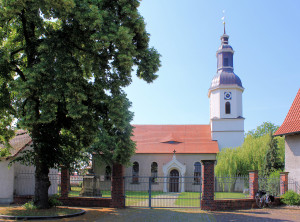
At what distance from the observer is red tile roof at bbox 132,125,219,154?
38.9 metres

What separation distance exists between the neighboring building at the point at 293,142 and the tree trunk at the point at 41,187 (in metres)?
13.8

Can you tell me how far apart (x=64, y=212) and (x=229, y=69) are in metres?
30.5

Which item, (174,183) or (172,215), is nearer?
(172,215)

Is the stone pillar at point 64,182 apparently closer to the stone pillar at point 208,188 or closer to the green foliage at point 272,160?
the stone pillar at point 208,188

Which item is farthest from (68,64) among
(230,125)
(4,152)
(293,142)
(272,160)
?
(230,125)

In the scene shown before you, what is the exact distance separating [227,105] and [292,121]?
19.3m

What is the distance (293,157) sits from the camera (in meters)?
20.1

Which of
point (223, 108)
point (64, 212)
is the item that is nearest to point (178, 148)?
point (223, 108)

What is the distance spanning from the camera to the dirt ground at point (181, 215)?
1340 centimetres

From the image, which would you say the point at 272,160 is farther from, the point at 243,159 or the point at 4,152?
the point at 4,152

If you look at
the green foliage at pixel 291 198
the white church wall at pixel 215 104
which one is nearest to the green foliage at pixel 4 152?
the green foliage at pixel 291 198

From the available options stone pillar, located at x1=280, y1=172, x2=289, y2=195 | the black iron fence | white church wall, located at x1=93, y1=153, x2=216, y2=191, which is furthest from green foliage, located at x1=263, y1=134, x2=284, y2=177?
stone pillar, located at x1=280, y1=172, x2=289, y2=195

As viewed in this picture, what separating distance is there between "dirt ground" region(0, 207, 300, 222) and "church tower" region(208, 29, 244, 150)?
2318 centimetres

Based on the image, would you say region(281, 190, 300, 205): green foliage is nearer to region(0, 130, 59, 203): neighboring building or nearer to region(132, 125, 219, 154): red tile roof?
region(0, 130, 59, 203): neighboring building
